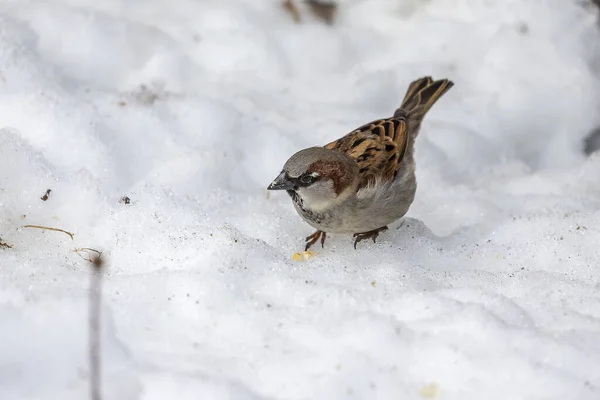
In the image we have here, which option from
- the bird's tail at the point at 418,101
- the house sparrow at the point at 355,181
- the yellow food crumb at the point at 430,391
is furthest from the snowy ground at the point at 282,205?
the bird's tail at the point at 418,101

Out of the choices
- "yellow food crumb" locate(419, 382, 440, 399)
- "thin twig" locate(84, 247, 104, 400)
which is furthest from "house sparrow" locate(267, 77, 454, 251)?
"yellow food crumb" locate(419, 382, 440, 399)

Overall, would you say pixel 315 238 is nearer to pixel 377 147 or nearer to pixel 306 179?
pixel 306 179

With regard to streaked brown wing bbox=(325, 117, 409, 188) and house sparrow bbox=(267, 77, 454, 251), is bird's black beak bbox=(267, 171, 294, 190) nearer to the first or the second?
house sparrow bbox=(267, 77, 454, 251)

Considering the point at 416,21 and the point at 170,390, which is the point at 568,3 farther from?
the point at 170,390

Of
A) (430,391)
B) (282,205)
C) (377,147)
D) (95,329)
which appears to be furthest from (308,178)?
(95,329)

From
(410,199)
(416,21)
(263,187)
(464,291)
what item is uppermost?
(416,21)

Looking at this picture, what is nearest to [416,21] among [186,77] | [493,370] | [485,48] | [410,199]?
[485,48]

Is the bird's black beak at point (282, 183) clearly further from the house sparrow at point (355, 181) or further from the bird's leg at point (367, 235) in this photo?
the bird's leg at point (367, 235)

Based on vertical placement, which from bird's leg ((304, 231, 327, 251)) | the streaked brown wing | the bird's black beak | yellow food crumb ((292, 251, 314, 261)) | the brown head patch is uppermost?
the streaked brown wing
